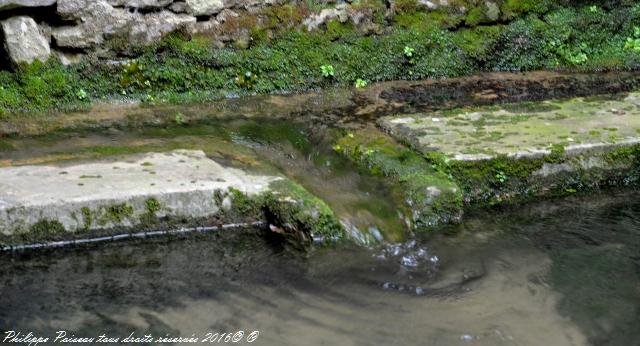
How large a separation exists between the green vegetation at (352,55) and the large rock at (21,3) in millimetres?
449

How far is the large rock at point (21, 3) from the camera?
5.61 metres

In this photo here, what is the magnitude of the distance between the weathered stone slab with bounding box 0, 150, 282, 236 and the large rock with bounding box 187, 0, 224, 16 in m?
2.05

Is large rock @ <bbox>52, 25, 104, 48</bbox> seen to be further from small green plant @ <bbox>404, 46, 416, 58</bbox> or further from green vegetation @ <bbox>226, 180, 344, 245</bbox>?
small green plant @ <bbox>404, 46, 416, 58</bbox>

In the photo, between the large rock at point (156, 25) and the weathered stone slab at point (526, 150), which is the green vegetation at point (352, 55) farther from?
the weathered stone slab at point (526, 150)

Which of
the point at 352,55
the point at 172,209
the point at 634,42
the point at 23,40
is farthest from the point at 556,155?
the point at 23,40

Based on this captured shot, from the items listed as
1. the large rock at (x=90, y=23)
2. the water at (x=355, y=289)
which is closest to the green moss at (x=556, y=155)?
the water at (x=355, y=289)

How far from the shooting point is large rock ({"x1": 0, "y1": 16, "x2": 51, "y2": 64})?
225 inches

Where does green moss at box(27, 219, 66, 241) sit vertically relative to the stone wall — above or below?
below

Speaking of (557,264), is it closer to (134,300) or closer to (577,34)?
(134,300)

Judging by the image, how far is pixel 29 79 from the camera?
5809mm

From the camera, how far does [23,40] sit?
18.9 feet

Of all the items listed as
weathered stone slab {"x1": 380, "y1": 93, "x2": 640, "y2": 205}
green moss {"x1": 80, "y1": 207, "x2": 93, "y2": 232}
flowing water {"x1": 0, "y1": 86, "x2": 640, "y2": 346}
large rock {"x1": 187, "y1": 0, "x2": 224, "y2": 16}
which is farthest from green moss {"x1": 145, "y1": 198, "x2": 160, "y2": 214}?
large rock {"x1": 187, "y1": 0, "x2": 224, "y2": 16}

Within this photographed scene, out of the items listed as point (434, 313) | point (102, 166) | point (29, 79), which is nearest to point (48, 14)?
point (29, 79)

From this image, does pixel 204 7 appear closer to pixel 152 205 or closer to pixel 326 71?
pixel 326 71
